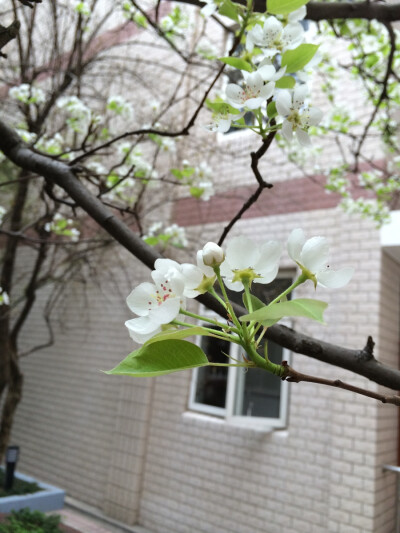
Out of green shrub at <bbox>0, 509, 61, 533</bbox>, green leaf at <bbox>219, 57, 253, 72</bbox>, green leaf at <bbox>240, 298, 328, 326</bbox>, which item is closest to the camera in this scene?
green leaf at <bbox>240, 298, 328, 326</bbox>

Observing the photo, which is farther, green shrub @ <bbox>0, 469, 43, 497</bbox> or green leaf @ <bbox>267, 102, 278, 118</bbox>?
green shrub @ <bbox>0, 469, 43, 497</bbox>

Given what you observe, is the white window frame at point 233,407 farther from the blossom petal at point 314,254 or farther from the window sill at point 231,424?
the blossom petal at point 314,254

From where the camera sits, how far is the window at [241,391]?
173 inches

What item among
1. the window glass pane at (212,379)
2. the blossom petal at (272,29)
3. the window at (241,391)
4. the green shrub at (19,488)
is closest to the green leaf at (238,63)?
the blossom petal at (272,29)

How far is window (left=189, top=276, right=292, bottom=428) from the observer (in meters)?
4.40

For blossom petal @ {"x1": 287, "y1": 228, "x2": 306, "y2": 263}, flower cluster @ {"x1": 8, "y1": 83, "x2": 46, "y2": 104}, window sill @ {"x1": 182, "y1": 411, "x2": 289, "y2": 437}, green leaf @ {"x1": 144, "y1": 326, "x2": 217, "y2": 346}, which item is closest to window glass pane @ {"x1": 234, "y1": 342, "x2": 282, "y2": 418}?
window sill @ {"x1": 182, "y1": 411, "x2": 289, "y2": 437}

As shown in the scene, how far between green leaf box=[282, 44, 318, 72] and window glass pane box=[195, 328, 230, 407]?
13.6 feet

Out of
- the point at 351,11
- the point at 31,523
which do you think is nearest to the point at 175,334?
the point at 351,11

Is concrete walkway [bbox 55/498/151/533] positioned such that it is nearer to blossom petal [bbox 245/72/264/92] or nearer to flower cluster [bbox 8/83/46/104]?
flower cluster [bbox 8/83/46/104]

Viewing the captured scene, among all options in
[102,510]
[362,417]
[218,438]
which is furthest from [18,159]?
[102,510]

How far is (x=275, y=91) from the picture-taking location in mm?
816

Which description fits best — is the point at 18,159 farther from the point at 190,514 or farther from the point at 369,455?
the point at 190,514

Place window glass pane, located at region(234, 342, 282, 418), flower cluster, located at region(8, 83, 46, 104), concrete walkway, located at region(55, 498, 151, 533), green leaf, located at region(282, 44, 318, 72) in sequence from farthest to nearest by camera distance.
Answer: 1. concrete walkway, located at region(55, 498, 151, 533)
2. window glass pane, located at region(234, 342, 282, 418)
3. flower cluster, located at region(8, 83, 46, 104)
4. green leaf, located at region(282, 44, 318, 72)

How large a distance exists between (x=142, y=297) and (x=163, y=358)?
0.12 m
